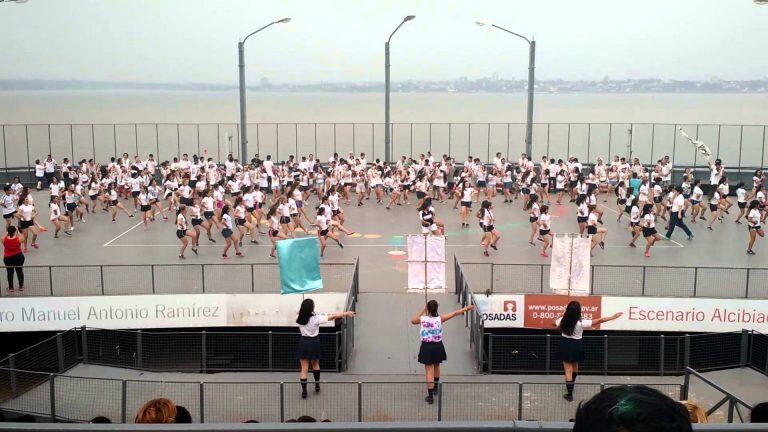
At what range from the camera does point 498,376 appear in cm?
1522

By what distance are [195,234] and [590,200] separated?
11931mm

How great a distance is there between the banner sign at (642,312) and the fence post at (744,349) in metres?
1.69

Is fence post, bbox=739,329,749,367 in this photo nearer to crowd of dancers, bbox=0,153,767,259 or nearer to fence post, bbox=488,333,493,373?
fence post, bbox=488,333,493,373

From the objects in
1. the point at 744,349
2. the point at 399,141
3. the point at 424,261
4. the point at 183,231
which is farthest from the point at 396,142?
the point at 744,349

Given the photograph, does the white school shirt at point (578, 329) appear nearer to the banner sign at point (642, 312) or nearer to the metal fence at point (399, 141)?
the banner sign at point (642, 312)

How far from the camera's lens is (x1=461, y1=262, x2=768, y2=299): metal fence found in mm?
18812

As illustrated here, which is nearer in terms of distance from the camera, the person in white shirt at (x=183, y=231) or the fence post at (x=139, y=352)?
the fence post at (x=139, y=352)

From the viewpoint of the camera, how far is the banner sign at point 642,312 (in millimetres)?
18047

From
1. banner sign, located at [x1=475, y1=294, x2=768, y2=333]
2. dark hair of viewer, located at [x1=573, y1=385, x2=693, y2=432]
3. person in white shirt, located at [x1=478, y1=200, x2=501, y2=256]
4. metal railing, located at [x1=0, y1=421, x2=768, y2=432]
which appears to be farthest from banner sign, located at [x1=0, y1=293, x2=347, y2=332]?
dark hair of viewer, located at [x1=573, y1=385, x2=693, y2=432]

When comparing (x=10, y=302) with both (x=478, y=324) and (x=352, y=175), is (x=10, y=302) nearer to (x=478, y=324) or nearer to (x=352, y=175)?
(x=478, y=324)

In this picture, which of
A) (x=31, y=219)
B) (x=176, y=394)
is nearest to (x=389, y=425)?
(x=176, y=394)

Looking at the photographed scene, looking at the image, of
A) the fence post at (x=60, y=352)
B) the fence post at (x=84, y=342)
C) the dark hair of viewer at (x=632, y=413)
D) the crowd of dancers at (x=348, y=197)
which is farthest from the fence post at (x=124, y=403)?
the crowd of dancers at (x=348, y=197)

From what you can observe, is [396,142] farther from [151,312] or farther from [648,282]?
[151,312]

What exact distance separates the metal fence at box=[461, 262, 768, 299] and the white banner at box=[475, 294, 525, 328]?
367mm
